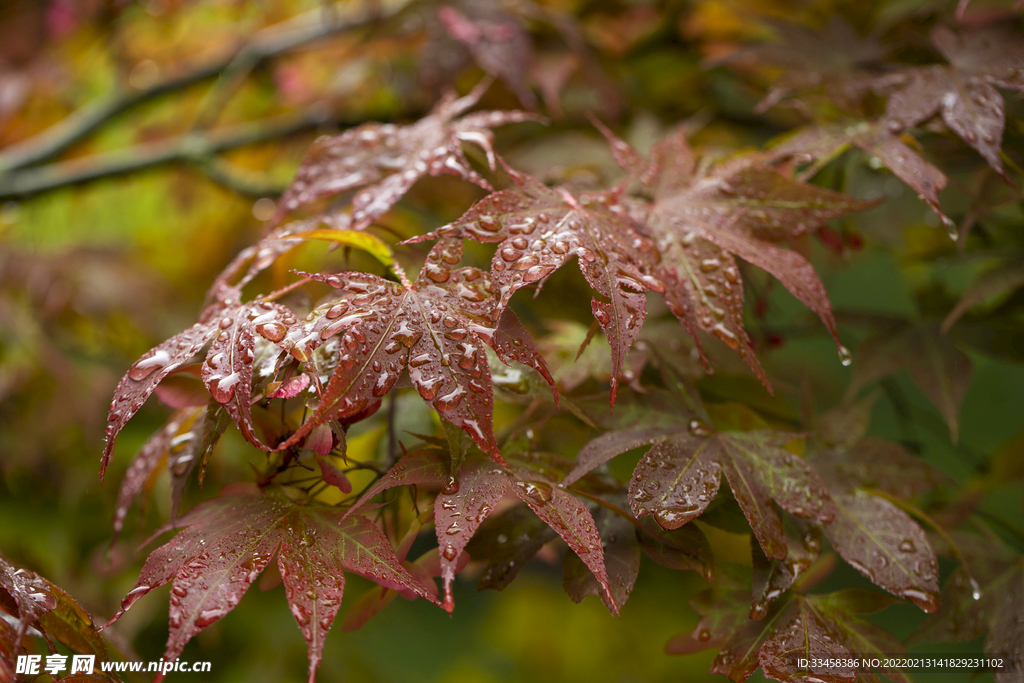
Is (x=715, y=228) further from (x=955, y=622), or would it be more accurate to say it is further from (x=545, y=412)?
(x=955, y=622)

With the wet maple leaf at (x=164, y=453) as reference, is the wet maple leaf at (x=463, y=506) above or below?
above

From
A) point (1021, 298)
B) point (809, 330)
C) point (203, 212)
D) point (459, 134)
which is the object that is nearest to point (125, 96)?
point (203, 212)

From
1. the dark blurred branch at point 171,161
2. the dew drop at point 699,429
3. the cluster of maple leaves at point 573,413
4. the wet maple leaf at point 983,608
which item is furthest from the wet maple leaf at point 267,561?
the dark blurred branch at point 171,161

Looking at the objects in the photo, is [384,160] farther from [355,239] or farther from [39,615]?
[39,615]

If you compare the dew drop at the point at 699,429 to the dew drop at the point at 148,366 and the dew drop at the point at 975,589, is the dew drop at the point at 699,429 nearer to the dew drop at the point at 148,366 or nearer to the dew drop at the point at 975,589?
the dew drop at the point at 975,589

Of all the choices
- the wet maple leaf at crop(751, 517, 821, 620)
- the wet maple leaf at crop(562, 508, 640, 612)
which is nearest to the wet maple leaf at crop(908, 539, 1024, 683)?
the wet maple leaf at crop(751, 517, 821, 620)
